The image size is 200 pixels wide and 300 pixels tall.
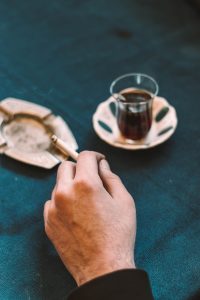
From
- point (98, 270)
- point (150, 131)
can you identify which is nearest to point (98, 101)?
point (150, 131)

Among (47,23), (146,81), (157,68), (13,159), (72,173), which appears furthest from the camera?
(47,23)

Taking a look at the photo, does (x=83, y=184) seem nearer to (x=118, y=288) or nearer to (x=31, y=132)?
(x=118, y=288)

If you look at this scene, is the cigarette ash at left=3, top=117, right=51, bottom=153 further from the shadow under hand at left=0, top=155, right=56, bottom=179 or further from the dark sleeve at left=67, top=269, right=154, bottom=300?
the dark sleeve at left=67, top=269, right=154, bottom=300

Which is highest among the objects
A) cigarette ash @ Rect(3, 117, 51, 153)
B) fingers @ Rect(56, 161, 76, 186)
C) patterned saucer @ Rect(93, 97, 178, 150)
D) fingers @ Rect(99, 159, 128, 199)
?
fingers @ Rect(56, 161, 76, 186)

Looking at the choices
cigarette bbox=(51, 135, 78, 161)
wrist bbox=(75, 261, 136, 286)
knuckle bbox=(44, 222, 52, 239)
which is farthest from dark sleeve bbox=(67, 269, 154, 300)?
cigarette bbox=(51, 135, 78, 161)

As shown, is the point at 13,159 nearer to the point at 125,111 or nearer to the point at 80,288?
the point at 125,111

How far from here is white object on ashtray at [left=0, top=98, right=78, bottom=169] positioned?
1.00 m

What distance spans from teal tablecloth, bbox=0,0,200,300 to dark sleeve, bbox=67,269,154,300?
58 millimetres

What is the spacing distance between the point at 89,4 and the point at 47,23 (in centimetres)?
16

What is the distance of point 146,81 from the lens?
1.11m

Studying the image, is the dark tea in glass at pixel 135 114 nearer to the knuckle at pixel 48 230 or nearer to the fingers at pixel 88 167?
the fingers at pixel 88 167

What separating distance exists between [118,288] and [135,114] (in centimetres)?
39

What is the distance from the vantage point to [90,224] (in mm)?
782

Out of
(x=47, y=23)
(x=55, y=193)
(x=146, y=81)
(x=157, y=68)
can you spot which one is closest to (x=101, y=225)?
(x=55, y=193)
